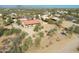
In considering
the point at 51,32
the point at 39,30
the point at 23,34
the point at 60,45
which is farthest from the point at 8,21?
the point at 60,45

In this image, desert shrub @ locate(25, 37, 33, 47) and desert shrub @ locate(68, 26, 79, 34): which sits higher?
desert shrub @ locate(68, 26, 79, 34)

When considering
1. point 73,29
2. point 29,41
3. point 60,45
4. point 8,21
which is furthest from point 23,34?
point 73,29

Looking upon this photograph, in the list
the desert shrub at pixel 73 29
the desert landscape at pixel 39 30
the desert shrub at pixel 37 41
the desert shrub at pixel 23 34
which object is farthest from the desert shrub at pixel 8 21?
the desert shrub at pixel 73 29

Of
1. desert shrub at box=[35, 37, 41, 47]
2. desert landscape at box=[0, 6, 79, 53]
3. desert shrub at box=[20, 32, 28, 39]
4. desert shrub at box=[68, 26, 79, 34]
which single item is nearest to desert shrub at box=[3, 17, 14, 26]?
desert landscape at box=[0, 6, 79, 53]

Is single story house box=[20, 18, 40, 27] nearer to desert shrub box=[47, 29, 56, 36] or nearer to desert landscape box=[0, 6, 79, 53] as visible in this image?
desert landscape box=[0, 6, 79, 53]

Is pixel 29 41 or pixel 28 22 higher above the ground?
pixel 28 22

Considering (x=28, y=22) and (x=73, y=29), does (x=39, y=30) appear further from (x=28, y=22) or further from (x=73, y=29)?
(x=73, y=29)

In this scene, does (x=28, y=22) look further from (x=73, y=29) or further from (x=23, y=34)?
(x=73, y=29)

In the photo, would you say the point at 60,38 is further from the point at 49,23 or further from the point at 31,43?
the point at 31,43

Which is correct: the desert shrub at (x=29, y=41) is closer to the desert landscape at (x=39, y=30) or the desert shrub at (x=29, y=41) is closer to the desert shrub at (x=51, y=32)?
the desert landscape at (x=39, y=30)
